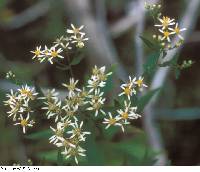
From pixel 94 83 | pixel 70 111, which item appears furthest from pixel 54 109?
pixel 94 83

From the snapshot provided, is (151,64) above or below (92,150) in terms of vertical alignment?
above

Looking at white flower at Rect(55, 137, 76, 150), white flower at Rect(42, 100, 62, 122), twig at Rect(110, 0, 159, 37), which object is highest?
twig at Rect(110, 0, 159, 37)

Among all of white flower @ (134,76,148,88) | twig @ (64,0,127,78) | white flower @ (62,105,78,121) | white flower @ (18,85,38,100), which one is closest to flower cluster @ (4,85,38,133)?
white flower @ (18,85,38,100)

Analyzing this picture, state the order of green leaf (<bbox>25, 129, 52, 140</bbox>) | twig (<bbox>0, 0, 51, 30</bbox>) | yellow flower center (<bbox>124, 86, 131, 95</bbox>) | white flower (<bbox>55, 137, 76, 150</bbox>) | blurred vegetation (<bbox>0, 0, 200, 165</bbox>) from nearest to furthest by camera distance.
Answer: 1. white flower (<bbox>55, 137, 76, 150</bbox>)
2. yellow flower center (<bbox>124, 86, 131, 95</bbox>)
3. green leaf (<bbox>25, 129, 52, 140</bbox>)
4. blurred vegetation (<bbox>0, 0, 200, 165</bbox>)
5. twig (<bbox>0, 0, 51, 30</bbox>)

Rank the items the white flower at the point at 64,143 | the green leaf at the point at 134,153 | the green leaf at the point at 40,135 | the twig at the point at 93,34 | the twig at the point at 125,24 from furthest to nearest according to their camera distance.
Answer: the twig at the point at 125,24, the twig at the point at 93,34, the green leaf at the point at 134,153, the green leaf at the point at 40,135, the white flower at the point at 64,143

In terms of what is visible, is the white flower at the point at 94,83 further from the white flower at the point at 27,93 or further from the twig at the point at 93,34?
the twig at the point at 93,34

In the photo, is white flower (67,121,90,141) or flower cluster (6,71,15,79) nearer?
white flower (67,121,90,141)

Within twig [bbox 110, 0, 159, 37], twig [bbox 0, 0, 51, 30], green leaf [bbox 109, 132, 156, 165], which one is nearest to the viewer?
green leaf [bbox 109, 132, 156, 165]

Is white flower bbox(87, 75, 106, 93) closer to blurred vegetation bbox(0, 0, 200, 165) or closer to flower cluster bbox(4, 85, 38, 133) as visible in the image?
flower cluster bbox(4, 85, 38, 133)

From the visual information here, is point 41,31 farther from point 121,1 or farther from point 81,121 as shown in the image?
point 81,121

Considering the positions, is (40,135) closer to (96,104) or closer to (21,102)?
(21,102)

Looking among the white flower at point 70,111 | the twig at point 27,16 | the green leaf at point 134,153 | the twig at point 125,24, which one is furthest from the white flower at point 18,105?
the twig at point 27,16

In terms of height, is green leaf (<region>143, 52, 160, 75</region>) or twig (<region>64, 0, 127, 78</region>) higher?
twig (<region>64, 0, 127, 78</region>)
